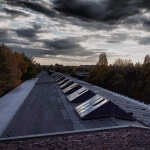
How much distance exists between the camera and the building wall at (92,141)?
1270cm

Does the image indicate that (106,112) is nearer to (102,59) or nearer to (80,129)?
(80,129)

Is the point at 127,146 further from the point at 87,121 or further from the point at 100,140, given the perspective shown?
the point at 87,121

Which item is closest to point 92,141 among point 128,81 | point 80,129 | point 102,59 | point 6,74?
point 80,129

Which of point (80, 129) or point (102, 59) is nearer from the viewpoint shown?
point (80, 129)

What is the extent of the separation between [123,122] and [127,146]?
1.64m

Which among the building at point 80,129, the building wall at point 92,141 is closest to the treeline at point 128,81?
the building at point 80,129

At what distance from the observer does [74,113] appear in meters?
17.6

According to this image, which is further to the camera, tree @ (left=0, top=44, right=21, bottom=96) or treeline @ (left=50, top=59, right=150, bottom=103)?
treeline @ (left=50, top=59, right=150, bottom=103)

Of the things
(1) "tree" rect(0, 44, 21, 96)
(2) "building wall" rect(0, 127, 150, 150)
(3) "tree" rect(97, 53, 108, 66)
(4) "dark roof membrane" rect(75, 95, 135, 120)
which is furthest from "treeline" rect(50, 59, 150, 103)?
(2) "building wall" rect(0, 127, 150, 150)

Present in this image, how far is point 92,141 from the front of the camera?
13.4m

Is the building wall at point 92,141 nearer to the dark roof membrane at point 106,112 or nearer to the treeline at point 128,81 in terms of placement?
the dark roof membrane at point 106,112

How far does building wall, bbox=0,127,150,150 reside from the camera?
1270 centimetres

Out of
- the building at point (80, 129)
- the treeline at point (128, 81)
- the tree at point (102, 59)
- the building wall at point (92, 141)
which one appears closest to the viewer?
the building wall at point (92, 141)

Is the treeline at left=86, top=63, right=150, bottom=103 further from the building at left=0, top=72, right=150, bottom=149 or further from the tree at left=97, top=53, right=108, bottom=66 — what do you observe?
the building at left=0, top=72, right=150, bottom=149
